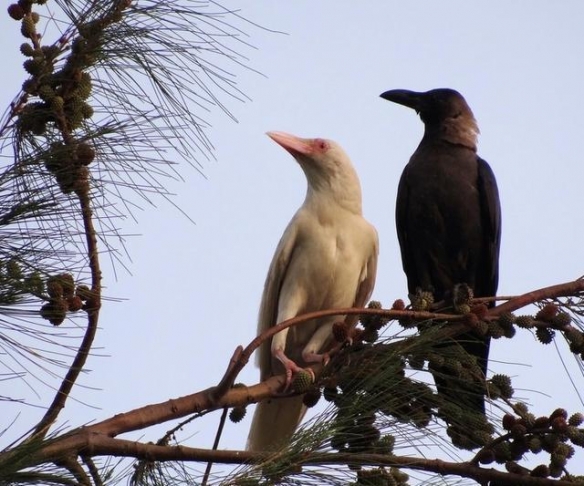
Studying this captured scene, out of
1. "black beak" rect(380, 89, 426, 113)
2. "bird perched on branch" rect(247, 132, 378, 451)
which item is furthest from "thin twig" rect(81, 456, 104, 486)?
"black beak" rect(380, 89, 426, 113)

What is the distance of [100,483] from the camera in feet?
8.77

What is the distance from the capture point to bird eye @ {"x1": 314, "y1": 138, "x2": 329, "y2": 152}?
216 inches

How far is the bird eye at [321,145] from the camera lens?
550cm

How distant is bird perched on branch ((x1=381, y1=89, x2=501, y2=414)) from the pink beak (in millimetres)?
595

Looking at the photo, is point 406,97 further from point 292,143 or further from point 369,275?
point 369,275

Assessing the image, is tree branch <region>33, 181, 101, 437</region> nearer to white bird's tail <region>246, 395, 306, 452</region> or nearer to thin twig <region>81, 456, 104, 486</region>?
thin twig <region>81, 456, 104, 486</region>

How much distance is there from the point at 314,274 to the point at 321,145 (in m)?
0.81

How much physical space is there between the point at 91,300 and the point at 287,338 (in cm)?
224

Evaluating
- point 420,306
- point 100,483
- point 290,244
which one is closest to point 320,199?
point 290,244

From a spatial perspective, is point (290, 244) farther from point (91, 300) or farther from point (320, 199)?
point (91, 300)

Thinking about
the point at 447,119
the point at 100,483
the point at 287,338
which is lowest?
the point at 100,483

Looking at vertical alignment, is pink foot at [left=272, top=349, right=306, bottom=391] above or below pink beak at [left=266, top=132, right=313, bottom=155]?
below

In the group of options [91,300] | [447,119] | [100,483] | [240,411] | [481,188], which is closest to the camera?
[100,483]

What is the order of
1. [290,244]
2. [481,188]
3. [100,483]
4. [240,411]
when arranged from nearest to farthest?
[100,483] < [240,411] < [290,244] < [481,188]
